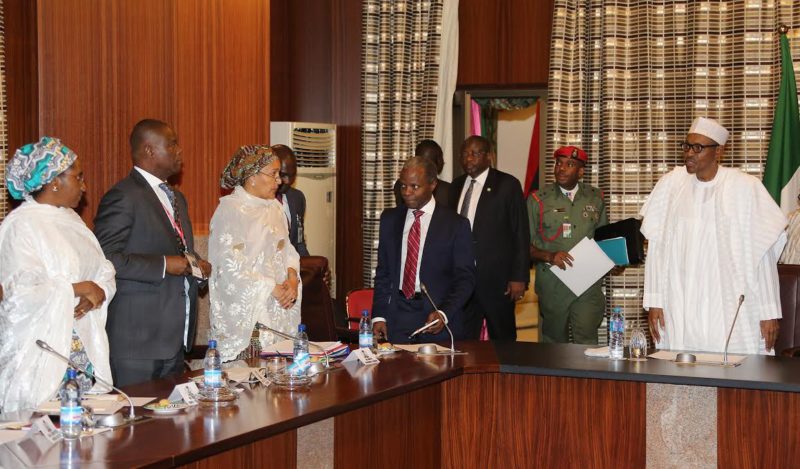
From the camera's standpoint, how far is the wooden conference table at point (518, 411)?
3586 millimetres

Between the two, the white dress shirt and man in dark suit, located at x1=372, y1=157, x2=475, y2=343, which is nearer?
man in dark suit, located at x1=372, y1=157, x2=475, y2=343

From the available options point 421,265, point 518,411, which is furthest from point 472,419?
point 421,265

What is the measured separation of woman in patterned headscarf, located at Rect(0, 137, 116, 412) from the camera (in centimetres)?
384

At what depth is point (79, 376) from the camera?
3916 mm

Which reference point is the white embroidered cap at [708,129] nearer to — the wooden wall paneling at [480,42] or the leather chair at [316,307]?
the leather chair at [316,307]

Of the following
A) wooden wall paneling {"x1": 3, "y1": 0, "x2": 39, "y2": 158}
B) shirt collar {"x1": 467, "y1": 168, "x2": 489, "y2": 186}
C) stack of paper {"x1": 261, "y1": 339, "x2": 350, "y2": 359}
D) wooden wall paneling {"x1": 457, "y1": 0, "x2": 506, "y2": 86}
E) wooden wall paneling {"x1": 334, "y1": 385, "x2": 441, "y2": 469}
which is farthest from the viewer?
wooden wall paneling {"x1": 457, "y1": 0, "x2": 506, "y2": 86}

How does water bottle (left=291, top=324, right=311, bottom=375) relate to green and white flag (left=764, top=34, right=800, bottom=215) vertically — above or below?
below

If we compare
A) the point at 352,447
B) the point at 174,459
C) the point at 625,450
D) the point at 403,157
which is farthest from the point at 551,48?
the point at 174,459

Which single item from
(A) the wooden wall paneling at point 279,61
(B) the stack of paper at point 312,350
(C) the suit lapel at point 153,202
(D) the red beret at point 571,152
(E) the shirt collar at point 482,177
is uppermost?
(A) the wooden wall paneling at point 279,61

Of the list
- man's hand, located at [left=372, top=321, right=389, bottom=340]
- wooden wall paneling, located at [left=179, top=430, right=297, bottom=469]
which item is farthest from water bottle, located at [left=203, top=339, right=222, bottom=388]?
man's hand, located at [left=372, top=321, right=389, bottom=340]

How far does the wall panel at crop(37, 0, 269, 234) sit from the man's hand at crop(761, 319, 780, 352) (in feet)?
11.4

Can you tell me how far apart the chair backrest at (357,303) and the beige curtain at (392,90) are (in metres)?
1.98

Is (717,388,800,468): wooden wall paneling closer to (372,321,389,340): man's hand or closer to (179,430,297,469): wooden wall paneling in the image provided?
(372,321,389,340): man's hand

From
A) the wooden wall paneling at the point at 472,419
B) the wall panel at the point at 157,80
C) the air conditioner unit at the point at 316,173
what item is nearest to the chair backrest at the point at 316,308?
the wooden wall paneling at the point at 472,419
